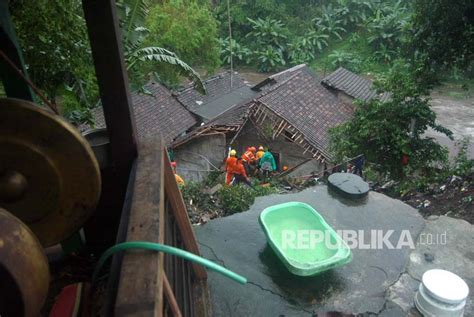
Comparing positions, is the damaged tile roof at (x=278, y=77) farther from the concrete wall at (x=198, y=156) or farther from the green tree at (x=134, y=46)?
the green tree at (x=134, y=46)

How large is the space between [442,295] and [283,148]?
12.2m

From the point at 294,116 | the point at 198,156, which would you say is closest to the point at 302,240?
the point at 294,116

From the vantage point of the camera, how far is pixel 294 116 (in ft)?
49.0

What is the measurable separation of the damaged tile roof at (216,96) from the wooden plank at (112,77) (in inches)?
580

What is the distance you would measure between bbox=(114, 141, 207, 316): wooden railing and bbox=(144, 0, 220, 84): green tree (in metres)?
14.3

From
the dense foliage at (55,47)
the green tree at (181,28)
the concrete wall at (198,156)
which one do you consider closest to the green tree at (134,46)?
the dense foliage at (55,47)

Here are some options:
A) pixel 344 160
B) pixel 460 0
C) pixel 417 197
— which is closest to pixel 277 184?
pixel 344 160

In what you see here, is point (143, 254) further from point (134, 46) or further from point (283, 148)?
point (283, 148)

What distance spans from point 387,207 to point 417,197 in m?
3.46

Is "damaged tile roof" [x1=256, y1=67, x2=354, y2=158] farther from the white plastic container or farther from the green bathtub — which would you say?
the white plastic container

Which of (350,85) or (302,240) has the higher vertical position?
(302,240)

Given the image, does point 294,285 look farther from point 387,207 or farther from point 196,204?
point 196,204

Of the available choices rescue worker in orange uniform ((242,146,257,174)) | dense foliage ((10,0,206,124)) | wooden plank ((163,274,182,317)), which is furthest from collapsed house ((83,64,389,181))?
wooden plank ((163,274,182,317))

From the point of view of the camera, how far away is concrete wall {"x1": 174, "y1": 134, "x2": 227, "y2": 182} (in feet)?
50.1
